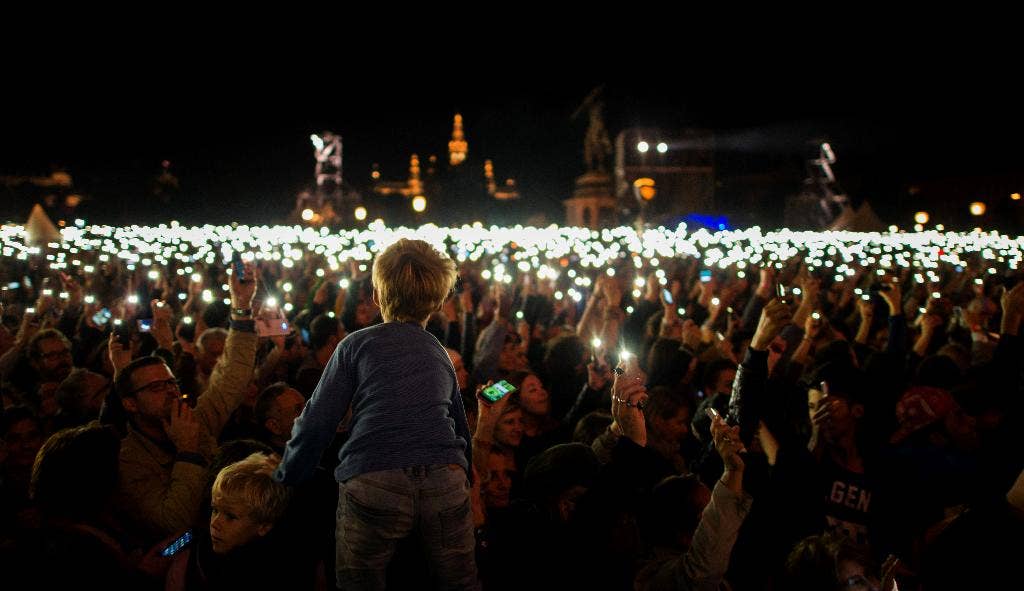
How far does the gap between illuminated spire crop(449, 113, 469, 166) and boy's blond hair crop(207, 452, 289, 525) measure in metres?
99.9

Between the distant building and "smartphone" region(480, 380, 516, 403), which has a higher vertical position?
the distant building

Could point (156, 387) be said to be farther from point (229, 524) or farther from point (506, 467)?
point (506, 467)

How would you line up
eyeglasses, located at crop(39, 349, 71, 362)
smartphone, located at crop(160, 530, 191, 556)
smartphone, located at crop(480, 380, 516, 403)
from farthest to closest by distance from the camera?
eyeglasses, located at crop(39, 349, 71, 362) < smartphone, located at crop(480, 380, 516, 403) < smartphone, located at crop(160, 530, 191, 556)

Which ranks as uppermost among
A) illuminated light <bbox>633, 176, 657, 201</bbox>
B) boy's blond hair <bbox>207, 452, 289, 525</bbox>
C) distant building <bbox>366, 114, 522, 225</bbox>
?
distant building <bbox>366, 114, 522, 225</bbox>

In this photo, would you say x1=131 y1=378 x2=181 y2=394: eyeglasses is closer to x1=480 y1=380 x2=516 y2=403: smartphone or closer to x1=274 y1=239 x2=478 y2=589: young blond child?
x1=274 y1=239 x2=478 y2=589: young blond child

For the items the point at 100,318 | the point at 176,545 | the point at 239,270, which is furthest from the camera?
the point at 100,318

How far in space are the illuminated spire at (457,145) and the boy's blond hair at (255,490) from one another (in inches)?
3934

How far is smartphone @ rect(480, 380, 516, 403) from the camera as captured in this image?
269 centimetres

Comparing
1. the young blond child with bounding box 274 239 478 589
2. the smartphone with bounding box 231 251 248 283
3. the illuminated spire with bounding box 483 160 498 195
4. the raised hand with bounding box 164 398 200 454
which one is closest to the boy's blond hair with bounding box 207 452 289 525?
the young blond child with bounding box 274 239 478 589

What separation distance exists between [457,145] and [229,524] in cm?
10845

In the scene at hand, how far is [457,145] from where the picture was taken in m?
107

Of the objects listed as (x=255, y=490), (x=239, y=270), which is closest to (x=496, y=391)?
(x=255, y=490)

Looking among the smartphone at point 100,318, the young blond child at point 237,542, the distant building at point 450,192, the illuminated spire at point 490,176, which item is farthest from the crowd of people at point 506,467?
the illuminated spire at point 490,176

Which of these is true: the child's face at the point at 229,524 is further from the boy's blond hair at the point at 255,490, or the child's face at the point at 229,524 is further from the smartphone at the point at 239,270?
the smartphone at the point at 239,270
